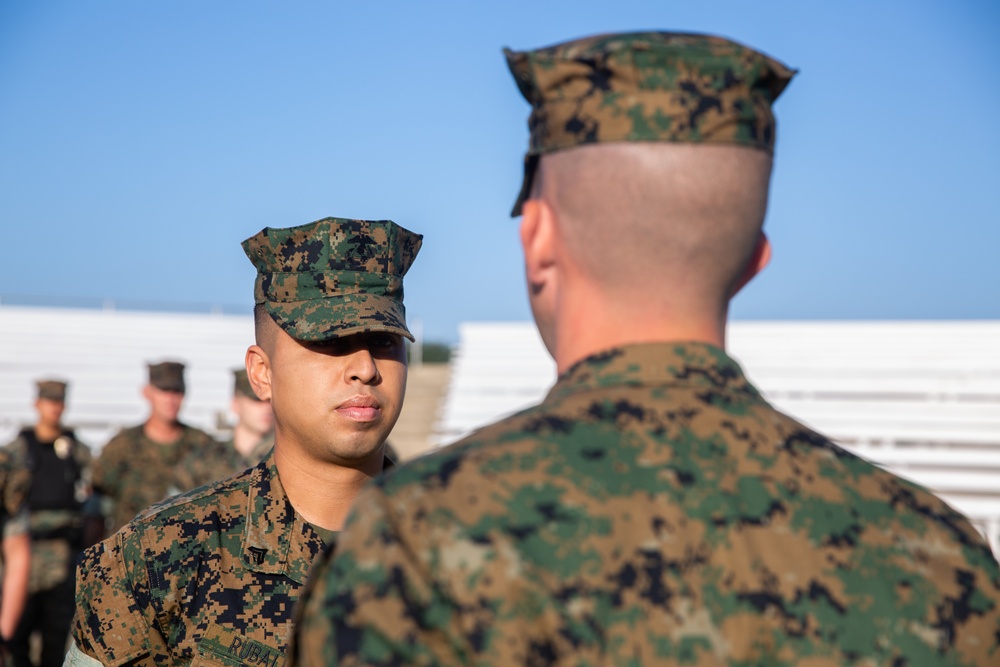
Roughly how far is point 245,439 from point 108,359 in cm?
1542

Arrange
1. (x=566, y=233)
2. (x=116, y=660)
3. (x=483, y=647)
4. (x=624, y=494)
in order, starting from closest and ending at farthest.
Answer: (x=483, y=647)
(x=624, y=494)
(x=566, y=233)
(x=116, y=660)

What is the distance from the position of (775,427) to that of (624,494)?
0.28 m

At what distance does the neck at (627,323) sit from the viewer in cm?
161

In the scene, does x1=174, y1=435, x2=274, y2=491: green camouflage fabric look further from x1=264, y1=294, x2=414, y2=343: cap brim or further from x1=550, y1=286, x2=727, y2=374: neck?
x1=550, y1=286, x2=727, y2=374: neck

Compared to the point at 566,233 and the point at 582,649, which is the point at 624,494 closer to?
the point at 582,649

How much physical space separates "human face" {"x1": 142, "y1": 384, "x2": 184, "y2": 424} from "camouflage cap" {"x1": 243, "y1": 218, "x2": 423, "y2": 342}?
5.79m

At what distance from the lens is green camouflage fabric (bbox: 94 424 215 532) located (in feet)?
28.6

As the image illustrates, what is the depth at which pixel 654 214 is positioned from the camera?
5.12ft

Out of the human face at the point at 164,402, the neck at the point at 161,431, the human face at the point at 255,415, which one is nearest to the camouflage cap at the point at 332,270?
the human face at the point at 255,415

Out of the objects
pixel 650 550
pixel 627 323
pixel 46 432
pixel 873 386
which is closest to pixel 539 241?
pixel 627 323

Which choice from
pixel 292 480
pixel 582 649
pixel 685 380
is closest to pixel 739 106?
pixel 685 380

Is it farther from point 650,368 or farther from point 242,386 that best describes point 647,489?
point 242,386

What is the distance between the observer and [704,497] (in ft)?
4.95

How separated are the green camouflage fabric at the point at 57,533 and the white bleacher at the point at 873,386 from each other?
7224mm
